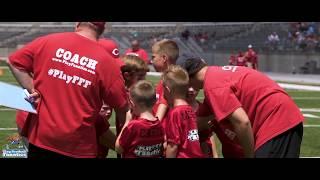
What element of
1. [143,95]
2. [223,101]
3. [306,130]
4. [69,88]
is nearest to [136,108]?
[143,95]

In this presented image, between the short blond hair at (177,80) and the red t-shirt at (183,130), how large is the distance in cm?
13

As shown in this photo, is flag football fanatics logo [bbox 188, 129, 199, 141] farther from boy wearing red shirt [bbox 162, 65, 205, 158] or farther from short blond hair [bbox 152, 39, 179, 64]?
short blond hair [bbox 152, 39, 179, 64]

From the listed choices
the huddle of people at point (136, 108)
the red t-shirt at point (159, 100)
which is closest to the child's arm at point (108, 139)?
the huddle of people at point (136, 108)

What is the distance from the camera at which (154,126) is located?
4219 millimetres

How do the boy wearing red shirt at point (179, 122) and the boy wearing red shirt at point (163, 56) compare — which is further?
the boy wearing red shirt at point (163, 56)

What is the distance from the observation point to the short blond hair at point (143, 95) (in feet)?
14.0

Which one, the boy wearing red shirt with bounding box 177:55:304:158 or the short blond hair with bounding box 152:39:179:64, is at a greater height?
the short blond hair with bounding box 152:39:179:64

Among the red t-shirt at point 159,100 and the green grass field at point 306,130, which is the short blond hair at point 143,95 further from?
the green grass field at point 306,130

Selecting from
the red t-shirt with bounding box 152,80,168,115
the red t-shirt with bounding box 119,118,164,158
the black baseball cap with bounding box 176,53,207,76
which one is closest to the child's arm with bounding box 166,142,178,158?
the red t-shirt with bounding box 119,118,164,158

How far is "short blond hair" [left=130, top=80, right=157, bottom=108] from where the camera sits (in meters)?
4.28

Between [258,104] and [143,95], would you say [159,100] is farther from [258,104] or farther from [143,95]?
[258,104]

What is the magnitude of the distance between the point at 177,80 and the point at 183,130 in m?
0.37

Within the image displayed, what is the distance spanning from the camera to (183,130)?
4.26 metres
